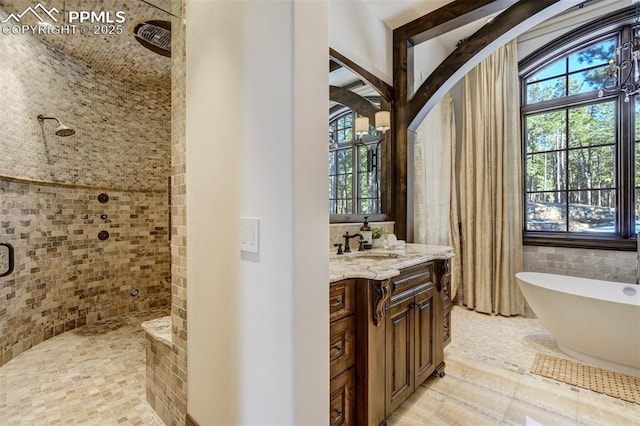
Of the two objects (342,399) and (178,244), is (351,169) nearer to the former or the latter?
(178,244)

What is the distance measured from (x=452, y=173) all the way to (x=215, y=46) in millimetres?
3384

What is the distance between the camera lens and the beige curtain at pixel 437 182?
3.19 metres

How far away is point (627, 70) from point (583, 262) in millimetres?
2002

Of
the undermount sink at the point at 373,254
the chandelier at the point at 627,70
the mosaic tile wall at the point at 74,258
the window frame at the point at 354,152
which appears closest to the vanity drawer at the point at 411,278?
the undermount sink at the point at 373,254

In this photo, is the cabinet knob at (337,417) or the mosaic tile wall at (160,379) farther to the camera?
the mosaic tile wall at (160,379)

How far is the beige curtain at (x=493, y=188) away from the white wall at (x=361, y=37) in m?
1.50

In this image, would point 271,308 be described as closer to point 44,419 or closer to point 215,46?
point 215,46

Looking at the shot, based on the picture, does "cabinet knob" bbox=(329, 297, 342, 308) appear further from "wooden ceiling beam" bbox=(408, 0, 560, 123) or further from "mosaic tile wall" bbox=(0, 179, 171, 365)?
"mosaic tile wall" bbox=(0, 179, 171, 365)

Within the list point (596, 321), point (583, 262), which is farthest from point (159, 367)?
point (583, 262)

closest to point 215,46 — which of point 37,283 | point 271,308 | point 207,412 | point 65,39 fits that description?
point 271,308

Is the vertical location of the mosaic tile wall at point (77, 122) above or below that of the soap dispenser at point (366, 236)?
above

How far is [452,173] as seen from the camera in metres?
3.85

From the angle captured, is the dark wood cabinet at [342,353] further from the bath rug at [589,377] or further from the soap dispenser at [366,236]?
the bath rug at [589,377]

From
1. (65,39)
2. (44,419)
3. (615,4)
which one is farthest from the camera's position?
(615,4)
